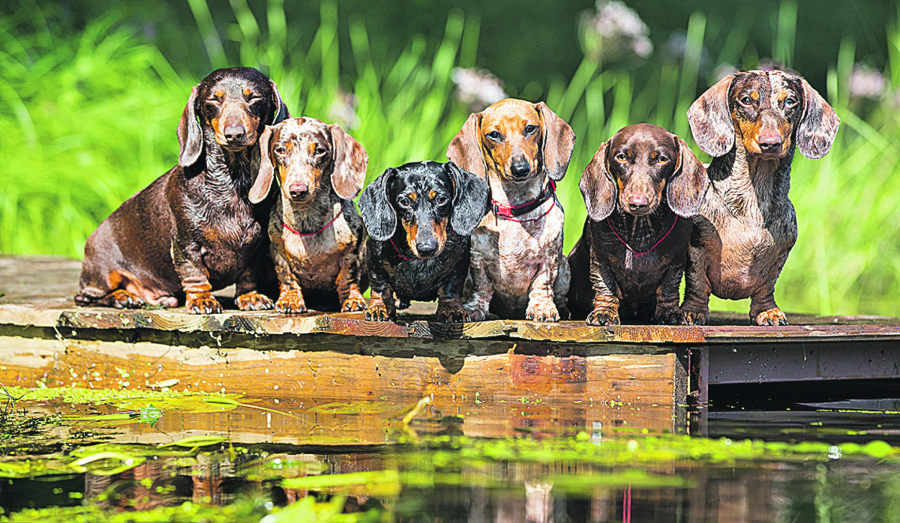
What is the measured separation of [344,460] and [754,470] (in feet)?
4.09

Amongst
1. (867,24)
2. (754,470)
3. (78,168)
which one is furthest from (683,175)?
(867,24)

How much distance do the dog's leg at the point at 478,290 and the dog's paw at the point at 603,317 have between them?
0.47 m

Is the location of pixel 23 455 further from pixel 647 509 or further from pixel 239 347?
pixel 647 509

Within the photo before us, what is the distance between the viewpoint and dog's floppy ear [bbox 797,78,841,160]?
3.80m

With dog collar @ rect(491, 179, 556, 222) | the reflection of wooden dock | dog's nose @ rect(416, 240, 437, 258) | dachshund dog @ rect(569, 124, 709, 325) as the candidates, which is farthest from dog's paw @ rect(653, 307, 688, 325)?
dog's nose @ rect(416, 240, 437, 258)

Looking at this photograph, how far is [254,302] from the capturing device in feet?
14.3

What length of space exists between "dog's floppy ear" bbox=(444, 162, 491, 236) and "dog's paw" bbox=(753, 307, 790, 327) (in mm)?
1297

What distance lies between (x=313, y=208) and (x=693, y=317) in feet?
5.67

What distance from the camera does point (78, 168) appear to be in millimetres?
7316

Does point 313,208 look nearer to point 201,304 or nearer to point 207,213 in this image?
point 207,213

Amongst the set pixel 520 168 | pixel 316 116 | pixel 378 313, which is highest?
pixel 316 116

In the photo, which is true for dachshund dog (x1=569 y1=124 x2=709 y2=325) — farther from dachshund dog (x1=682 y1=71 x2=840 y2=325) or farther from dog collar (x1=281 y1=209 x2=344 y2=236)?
dog collar (x1=281 y1=209 x2=344 y2=236)

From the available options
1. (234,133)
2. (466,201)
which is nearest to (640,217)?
(466,201)

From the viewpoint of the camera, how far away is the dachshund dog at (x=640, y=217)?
370 cm
